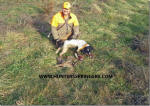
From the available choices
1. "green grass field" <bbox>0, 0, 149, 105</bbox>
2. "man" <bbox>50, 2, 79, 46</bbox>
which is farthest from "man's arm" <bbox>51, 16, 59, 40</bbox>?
"green grass field" <bbox>0, 0, 149, 105</bbox>

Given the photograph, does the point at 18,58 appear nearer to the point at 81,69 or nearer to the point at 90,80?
the point at 81,69

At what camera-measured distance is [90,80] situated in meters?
4.15

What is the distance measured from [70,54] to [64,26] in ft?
3.41

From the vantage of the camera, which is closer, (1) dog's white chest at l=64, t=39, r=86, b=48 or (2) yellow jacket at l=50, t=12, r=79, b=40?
(1) dog's white chest at l=64, t=39, r=86, b=48

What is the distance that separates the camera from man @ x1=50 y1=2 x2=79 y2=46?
535 cm

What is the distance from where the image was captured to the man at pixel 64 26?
5352 millimetres

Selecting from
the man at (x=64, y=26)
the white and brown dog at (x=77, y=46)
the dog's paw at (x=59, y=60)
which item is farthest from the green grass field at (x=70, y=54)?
the man at (x=64, y=26)

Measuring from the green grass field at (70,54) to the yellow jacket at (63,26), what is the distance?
0.47 metres

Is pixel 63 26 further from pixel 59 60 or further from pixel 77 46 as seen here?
pixel 59 60

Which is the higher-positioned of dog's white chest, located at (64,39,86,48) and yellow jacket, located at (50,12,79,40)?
yellow jacket, located at (50,12,79,40)

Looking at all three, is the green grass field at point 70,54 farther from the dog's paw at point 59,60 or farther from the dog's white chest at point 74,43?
the dog's white chest at point 74,43

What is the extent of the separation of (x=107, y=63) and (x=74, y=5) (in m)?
4.75

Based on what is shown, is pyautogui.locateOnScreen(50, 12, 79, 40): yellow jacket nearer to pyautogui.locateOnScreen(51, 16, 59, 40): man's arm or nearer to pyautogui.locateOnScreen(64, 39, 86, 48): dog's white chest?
pyautogui.locateOnScreen(51, 16, 59, 40): man's arm

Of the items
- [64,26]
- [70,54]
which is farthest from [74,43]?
[64,26]
